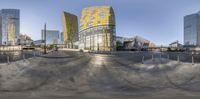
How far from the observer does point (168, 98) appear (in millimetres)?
15734

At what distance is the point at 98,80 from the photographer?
22.4 metres

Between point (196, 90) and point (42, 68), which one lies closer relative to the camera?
point (196, 90)

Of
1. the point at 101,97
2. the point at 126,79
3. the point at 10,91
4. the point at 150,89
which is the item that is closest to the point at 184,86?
the point at 150,89

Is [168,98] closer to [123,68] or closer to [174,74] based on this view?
[174,74]

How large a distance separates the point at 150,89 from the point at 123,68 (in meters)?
7.90

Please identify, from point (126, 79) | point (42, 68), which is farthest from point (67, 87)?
point (42, 68)

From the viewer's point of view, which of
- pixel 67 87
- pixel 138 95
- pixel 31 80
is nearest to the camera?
pixel 138 95

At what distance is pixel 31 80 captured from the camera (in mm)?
22266

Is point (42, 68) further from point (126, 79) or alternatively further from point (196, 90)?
point (196, 90)

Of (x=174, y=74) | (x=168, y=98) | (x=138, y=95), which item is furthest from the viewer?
(x=174, y=74)

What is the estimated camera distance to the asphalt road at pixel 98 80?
17.3 meters

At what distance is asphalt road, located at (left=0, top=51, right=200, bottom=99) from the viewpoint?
1734cm

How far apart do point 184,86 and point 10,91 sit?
11734 millimetres

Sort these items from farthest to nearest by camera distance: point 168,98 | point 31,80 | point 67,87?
point 31,80
point 67,87
point 168,98
